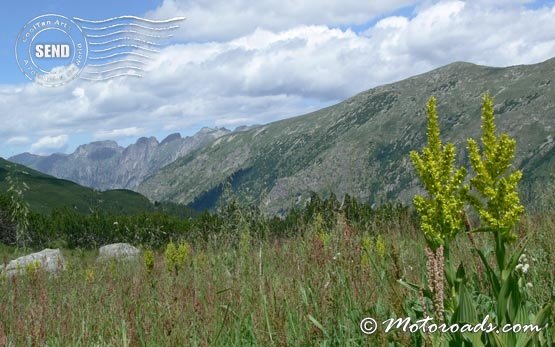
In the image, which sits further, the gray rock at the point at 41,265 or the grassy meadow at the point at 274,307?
the gray rock at the point at 41,265

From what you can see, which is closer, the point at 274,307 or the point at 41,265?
the point at 274,307

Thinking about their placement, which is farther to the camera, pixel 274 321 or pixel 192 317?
pixel 192 317

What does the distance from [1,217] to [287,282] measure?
120714 millimetres

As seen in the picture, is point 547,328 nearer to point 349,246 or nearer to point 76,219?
point 349,246

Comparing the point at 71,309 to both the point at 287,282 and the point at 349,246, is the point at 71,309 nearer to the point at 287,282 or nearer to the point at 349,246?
the point at 287,282

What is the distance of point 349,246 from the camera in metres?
5.34

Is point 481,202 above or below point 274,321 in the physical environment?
above

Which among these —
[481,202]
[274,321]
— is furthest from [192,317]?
[481,202]

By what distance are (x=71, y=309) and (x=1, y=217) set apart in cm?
11897

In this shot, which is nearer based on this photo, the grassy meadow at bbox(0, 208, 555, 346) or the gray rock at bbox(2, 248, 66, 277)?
the grassy meadow at bbox(0, 208, 555, 346)

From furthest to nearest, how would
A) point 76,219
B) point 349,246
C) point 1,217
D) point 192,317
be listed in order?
point 76,219, point 1,217, point 349,246, point 192,317

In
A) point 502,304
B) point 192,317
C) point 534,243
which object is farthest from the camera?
point 534,243

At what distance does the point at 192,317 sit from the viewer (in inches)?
189

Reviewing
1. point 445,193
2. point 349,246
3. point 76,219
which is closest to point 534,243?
point 349,246
